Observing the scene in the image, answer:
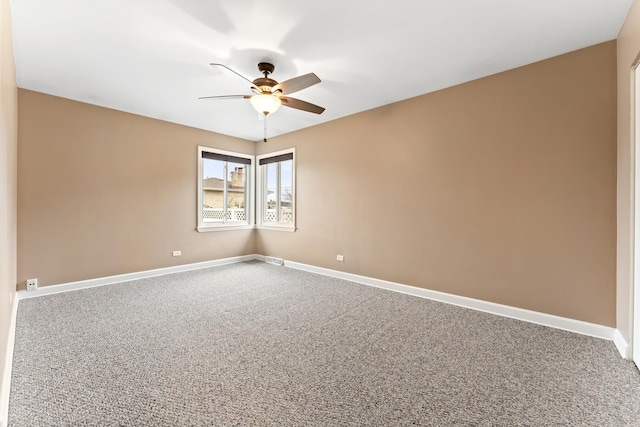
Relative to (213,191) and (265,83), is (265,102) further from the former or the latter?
(213,191)

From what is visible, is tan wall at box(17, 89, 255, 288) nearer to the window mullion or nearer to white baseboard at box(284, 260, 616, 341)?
the window mullion

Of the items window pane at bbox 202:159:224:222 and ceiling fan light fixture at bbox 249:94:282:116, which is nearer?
ceiling fan light fixture at bbox 249:94:282:116

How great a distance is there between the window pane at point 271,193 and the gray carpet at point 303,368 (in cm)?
277

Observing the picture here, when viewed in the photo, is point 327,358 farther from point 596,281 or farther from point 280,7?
point 280,7

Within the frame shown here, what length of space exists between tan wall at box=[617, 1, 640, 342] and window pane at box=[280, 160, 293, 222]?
4262mm

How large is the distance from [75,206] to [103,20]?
2617mm

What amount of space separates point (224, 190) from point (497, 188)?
15.1 feet

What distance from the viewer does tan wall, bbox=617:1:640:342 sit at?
2027mm

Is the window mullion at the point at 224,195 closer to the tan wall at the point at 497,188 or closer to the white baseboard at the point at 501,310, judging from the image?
the tan wall at the point at 497,188

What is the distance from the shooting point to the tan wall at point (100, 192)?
3.37m

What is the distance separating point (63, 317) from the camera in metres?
2.73

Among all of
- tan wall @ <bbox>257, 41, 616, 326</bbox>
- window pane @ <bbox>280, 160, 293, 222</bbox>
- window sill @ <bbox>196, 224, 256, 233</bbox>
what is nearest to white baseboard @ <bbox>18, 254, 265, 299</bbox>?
window sill @ <bbox>196, 224, 256, 233</bbox>

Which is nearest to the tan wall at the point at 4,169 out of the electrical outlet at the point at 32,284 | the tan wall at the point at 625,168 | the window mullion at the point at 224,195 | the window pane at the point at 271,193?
the electrical outlet at the point at 32,284

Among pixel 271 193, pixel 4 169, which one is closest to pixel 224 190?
pixel 271 193
